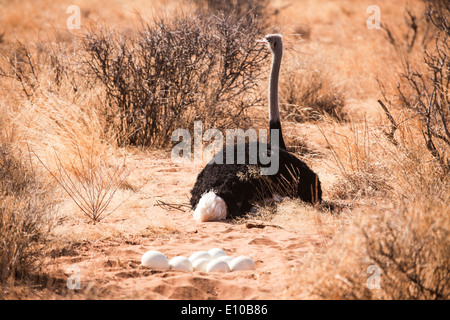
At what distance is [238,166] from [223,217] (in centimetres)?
47

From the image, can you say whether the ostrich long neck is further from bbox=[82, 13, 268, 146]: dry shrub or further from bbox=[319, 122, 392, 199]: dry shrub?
bbox=[82, 13, 268, 146]: dry shrub

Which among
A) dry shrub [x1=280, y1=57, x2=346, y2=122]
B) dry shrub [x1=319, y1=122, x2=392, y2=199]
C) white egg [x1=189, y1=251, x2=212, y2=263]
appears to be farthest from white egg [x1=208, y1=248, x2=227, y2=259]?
dry shrub [x1=280, y1=57, x2=346, y2=122]

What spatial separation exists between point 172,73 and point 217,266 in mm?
4236

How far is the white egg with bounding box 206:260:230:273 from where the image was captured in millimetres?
3682

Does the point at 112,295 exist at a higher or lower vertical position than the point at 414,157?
lower

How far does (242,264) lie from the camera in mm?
3746

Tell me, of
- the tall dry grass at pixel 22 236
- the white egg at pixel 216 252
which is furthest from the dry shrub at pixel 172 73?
the white egg at pixel 216 252

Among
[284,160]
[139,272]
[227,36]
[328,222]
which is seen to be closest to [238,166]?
[284,160]

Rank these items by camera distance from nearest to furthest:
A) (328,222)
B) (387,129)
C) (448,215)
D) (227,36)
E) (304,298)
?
(304,298) < (448,215) < (328,222) < (387,129) < (227,36)

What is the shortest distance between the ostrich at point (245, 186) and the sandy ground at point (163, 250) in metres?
0.15

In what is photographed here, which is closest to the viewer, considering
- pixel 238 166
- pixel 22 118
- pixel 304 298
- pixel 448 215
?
pixel 304 298

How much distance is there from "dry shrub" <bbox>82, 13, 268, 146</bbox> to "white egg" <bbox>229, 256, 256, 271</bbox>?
3699 mm
